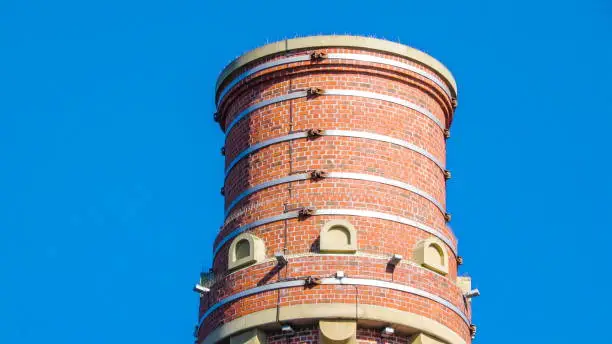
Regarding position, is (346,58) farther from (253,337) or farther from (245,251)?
(253,337)

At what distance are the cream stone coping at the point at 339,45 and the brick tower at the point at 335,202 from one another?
4 centimetres

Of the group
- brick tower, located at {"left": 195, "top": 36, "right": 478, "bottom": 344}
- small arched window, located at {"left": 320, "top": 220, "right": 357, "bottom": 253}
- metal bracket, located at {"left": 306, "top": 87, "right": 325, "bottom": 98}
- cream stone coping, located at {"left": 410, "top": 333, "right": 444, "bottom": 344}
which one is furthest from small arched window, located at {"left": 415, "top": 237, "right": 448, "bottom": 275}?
metal bracket, located at {"left": 306, "top": 87, "right": 325, "bottom": 98}

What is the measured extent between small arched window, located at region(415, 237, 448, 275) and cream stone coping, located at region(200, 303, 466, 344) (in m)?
1.69

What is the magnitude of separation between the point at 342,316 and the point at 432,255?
3.75 metres

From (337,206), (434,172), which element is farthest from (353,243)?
(434,172)

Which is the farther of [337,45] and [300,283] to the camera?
[337,45]

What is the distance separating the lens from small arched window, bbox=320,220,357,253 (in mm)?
44781

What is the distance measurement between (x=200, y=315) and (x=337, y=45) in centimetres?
876

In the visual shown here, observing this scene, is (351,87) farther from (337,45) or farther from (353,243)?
(353,243)

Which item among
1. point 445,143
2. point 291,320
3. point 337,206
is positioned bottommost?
point 291,320

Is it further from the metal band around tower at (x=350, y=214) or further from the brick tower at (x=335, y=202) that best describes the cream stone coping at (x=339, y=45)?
the metal band around tower at (x=350, y=214)

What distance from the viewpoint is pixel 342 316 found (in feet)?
144

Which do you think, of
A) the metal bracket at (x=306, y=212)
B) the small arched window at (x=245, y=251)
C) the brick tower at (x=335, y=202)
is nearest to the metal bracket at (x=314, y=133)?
the brick tower at (x=335, y=202)

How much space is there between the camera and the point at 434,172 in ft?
157
